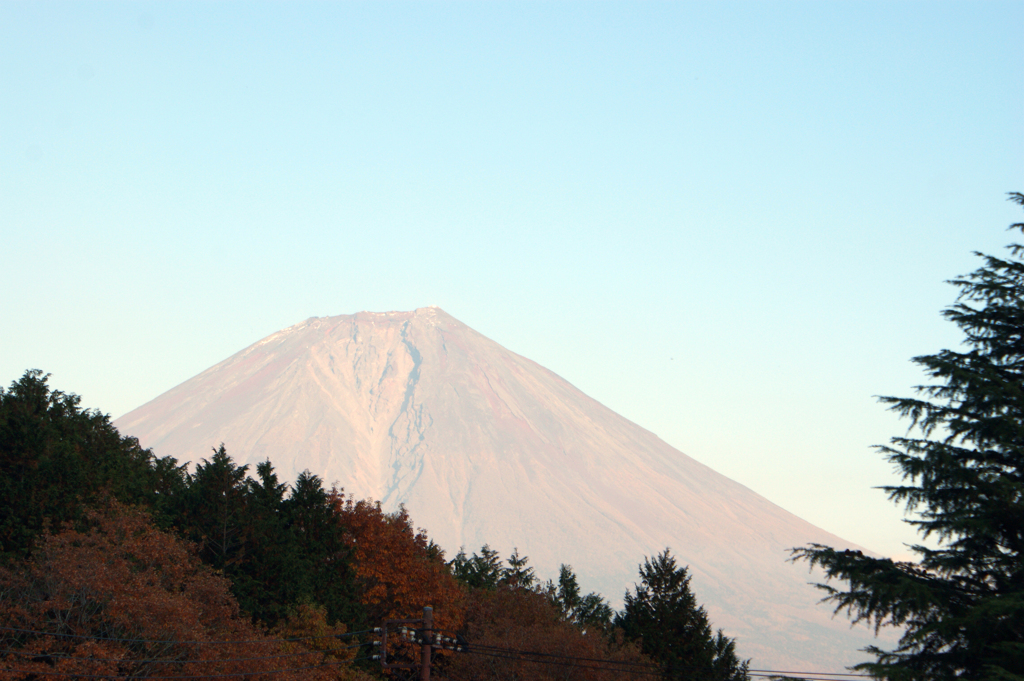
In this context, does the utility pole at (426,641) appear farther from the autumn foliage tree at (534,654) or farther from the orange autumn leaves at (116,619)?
the autumn foliage tree at (534,654)

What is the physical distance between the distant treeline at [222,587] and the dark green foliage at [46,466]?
2.9 inches

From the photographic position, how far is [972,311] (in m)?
17.0

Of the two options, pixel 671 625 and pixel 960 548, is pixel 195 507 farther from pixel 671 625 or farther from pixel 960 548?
pixel 960 548

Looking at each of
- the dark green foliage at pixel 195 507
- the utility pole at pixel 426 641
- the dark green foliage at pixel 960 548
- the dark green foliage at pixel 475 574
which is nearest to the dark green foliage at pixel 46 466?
the dark green foliage at pixel 195 507

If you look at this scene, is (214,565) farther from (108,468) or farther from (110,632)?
(110,632)

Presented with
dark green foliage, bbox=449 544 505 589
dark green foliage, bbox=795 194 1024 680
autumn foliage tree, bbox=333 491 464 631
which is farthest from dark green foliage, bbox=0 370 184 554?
dark green foliage, bbox=449 544 505 589

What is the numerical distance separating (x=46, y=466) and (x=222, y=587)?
8.45 m

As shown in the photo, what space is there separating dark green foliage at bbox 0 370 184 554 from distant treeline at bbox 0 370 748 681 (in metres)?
0.07

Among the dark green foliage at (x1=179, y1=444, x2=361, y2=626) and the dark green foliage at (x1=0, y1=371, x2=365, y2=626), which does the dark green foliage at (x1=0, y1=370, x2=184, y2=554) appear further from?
the dark green foliage at (x1=179, y1=444, x2=361, y2=626)

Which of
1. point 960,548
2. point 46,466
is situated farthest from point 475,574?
point 960,548

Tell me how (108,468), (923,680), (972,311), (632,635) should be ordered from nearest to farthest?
(923,680) → (972,311) → (108,468) → (632,635)

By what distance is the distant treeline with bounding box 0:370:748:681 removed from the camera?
89.4ft

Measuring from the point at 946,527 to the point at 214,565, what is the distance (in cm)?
3170

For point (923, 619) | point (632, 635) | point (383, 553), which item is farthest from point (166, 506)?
point (923, 619)
